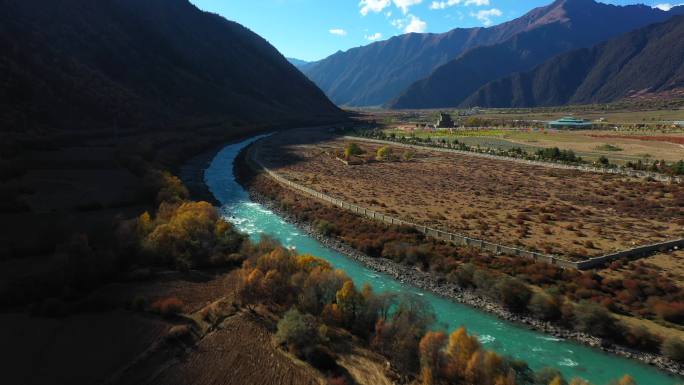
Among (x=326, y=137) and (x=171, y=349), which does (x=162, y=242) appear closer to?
(x=171, y=349)

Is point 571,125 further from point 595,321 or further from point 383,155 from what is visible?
point 595,321

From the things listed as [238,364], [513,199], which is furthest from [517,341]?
[513,199]

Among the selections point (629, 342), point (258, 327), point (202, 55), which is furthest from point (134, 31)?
point (629, 342)

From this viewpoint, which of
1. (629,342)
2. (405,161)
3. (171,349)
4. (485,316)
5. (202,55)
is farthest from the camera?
(202,55)

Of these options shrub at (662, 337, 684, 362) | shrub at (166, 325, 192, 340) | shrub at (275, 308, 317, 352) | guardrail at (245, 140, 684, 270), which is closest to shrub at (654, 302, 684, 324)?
shrub at (662, 337, 684, 362)

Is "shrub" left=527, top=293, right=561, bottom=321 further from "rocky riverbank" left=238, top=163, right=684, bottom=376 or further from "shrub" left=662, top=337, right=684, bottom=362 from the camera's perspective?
"shrub" left=662, top=337, right=684, bottom=362

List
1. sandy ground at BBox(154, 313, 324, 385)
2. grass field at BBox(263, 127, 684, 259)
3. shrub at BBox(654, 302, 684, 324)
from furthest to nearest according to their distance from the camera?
grass field at BBox(263, 127, 684, 259)
shrub at BBox(654, 302, 684, 324)
sandy ground at BBox(154, 313, 324, 385)

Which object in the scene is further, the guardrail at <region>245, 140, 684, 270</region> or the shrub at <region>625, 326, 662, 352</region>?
the guardrail at <region>245, 140, 684, 270</region>
